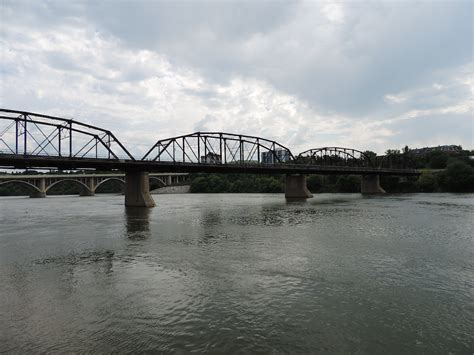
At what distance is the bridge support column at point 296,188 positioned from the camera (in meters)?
109

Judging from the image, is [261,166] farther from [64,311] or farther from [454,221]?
[64,311]

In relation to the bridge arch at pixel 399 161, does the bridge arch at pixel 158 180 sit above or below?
below

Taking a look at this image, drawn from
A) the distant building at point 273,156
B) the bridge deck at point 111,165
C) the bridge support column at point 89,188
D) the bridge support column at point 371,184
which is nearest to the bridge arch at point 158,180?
the bridge support column at point 89,188

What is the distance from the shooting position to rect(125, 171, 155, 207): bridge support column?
70375 millimetres

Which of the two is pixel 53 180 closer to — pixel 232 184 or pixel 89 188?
pixel 89 188

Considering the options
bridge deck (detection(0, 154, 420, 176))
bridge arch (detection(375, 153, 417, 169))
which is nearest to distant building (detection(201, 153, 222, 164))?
bridge deck (detection(0, 154, 420, 176))

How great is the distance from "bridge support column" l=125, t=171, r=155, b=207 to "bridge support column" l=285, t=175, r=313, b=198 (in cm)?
5179

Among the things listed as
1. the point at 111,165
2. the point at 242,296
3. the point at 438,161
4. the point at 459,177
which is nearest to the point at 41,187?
the point at 111,165

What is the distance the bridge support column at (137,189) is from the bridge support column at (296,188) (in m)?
51.8

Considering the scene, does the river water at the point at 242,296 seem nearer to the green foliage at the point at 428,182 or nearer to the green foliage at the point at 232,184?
the green foliage at the point at 428,182

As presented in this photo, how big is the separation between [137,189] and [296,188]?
2179 inches

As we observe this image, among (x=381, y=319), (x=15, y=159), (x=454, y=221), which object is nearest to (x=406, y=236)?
(x=454, y=221)

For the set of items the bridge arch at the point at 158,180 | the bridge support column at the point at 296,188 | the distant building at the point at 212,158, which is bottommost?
the bridge support column at the point at 296,188

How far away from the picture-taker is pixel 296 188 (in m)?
110
